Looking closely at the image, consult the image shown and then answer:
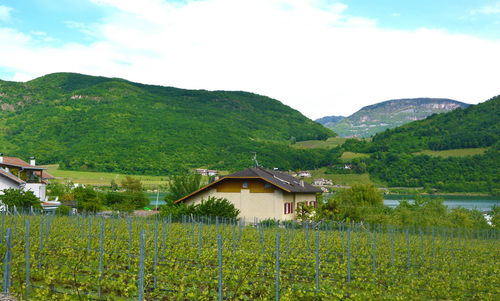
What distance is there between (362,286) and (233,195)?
26.2 metres

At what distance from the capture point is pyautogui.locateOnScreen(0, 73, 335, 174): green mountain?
116188 mm

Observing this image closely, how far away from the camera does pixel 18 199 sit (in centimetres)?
3369

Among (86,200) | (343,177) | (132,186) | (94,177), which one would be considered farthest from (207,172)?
(86,200)

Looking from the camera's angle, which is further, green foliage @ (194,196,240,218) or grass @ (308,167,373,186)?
grass @ (308,167,373,186)

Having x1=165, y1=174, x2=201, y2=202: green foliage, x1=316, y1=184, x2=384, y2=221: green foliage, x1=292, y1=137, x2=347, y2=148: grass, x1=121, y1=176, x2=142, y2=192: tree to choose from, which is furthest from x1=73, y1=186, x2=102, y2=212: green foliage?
x1=292, y1=137, x2=347, y2=148: grass

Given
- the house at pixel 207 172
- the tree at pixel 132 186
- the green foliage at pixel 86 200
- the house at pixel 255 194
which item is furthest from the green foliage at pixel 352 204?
the house at pixel 207 172

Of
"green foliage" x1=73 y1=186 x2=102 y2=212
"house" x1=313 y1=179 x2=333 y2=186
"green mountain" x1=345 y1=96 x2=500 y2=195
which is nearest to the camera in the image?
"green foliage" x1=73 y1=186 x2=102 y2=212

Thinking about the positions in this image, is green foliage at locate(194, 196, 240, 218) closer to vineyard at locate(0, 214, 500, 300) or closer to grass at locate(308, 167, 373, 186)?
vineyard at locate(0, 214, 500, 300)

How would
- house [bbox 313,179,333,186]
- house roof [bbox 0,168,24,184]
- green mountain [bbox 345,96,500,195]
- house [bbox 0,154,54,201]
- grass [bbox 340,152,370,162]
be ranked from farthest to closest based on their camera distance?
1. grass [bbox 340,152,370,162]
2. green mountain [bbox 345,96,500,195]
3. house [bbox 313,179,333,186]
4. house [bbox 0,154,54,201]
5. house roof [bbox 0,168,24,184]

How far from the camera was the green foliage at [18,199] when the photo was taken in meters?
33.4

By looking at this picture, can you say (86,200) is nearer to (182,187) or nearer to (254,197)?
(182,187)

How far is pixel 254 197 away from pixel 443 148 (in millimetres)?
114801

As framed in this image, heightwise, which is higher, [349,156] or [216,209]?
[349,156]

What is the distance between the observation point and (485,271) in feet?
44.2
